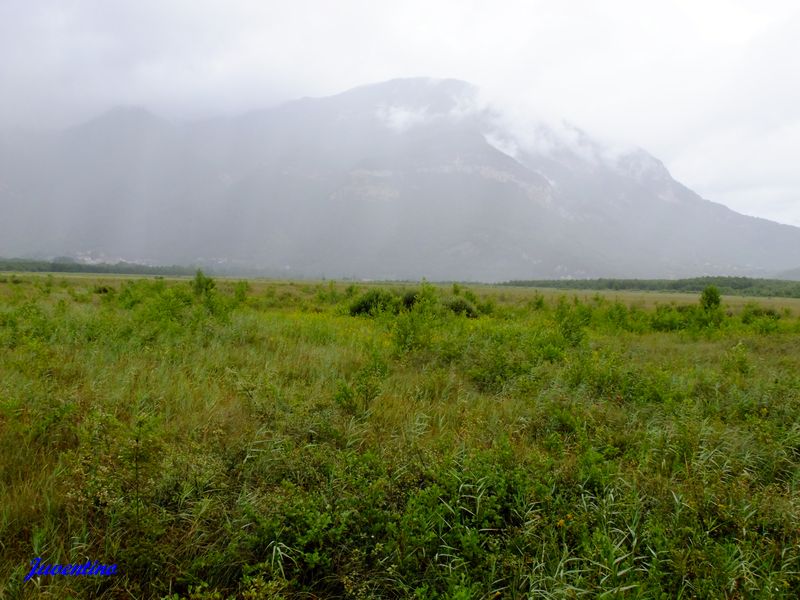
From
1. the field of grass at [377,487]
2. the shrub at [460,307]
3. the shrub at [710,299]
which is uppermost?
the shrub at [710,299]

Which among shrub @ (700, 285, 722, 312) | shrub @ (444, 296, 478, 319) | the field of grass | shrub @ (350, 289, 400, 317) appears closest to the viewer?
the field of grass

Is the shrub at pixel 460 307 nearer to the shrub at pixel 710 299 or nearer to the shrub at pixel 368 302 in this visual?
the shrub at pixel 368 302

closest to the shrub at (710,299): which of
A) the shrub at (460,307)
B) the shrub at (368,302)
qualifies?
the shrub at (460,307)

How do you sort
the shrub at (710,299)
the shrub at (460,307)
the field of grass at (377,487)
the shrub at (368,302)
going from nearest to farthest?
1. the field of grass at (377,487)
2. the shrub at (368,302)
3. the shrub at (710,299)
4. the shrub at (460,307)

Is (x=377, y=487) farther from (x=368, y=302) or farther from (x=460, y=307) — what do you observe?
(x=460, y=307)

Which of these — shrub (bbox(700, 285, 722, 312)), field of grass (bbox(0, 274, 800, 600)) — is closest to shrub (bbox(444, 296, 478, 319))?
shrub (bbox(700, 285, 722, 312))

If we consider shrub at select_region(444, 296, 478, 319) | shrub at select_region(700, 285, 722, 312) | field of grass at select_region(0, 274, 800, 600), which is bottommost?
field of grass at select_region(0, 274, 800, 600)

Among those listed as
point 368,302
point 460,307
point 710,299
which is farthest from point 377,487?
point 710,299

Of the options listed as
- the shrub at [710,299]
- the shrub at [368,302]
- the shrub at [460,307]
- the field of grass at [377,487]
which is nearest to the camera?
the field of grass at [377,487]

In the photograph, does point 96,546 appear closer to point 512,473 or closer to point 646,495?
point 512,473

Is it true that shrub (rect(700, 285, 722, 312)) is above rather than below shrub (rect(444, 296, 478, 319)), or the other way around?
above

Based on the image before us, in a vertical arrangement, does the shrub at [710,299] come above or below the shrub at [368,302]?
above

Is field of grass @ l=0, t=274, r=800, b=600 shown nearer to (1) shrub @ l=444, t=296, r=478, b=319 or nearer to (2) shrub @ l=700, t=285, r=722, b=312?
(1) shrub @ l=444, t=296, r=478, b=319

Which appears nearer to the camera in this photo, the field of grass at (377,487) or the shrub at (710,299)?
the field of grass at (377,487)
